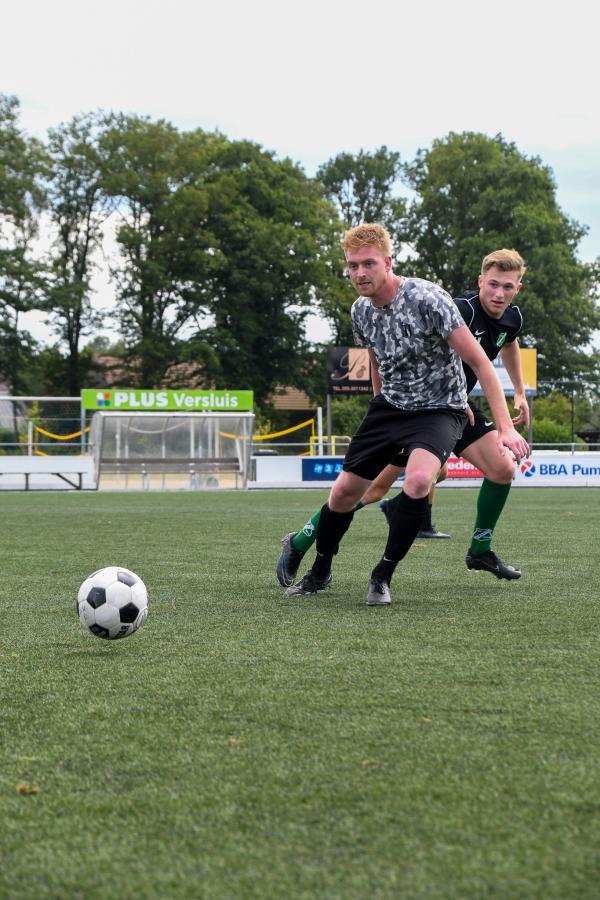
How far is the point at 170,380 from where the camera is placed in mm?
47688

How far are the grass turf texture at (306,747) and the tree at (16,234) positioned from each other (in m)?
40.2

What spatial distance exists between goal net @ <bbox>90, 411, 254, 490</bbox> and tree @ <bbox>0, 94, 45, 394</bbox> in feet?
58.3

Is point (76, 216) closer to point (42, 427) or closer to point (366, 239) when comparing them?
point (42, 427)

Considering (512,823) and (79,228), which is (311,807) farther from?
(79,228)

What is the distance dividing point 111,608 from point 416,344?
200cm

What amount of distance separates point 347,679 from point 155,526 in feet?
30.7

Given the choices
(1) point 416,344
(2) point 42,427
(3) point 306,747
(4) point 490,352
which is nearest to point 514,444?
(1) point 416,344

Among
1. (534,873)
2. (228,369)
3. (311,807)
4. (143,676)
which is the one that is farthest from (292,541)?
(228,369)

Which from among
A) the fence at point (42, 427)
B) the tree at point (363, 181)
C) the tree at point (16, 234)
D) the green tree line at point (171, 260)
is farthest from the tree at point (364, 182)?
the fence at point (42, 427)

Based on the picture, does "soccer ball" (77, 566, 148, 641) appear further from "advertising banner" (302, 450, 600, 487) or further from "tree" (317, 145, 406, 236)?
"tree" (317, 145, 406, 236)

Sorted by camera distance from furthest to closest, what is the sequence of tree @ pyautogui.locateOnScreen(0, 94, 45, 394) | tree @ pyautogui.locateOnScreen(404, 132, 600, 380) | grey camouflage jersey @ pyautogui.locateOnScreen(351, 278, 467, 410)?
tree @ pyautogui.locateOnScreen(404, 132, 600, 380)
tree @ pyautogui.locateOnScreen(0, 94, 45, 394)
grey camouflage jersey @ pyautogui.locateOnScreen(351, 278, 467, 410)

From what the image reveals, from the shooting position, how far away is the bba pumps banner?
34094mm

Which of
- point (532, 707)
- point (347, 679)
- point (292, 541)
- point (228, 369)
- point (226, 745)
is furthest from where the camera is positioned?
point (228, 369)

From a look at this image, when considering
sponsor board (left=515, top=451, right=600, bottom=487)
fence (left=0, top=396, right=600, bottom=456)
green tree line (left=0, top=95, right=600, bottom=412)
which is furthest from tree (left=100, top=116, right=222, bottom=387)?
sponsor board (left=515, top=451, right=600, bottom=487)
